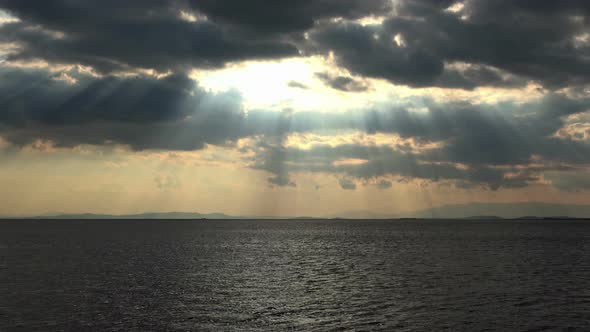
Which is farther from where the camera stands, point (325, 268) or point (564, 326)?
point (325, 268)

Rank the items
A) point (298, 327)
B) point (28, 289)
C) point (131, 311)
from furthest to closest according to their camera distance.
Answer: point (28, 289), point (131, 311), point (298, 327)

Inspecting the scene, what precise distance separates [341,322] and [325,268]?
1463 inches

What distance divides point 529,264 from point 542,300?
34714mm

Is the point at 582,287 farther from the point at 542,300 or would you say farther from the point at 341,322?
the point at 341,322

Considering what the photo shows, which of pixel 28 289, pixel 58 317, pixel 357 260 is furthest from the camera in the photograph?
pixel 357 260

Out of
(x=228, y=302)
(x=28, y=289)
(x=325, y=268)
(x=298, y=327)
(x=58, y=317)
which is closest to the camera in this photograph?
(x=298, y=327)

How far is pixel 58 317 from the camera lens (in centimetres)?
3650

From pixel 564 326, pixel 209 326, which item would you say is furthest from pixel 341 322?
pixel 564 326

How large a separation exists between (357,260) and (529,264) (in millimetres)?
28110

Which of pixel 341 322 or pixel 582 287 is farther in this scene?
pixel 582 287

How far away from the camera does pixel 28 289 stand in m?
49.0

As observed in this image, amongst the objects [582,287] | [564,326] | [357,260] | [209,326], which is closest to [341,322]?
[209,326]

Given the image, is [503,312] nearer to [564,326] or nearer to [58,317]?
[564,326]

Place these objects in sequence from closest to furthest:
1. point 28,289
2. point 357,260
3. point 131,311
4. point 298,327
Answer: point 298,327
point 131,311
point 28,289
point 357,260
